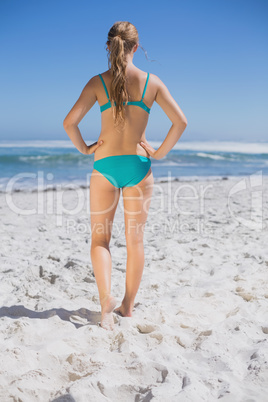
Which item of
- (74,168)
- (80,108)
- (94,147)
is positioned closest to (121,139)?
(94,147)

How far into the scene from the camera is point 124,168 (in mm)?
2211

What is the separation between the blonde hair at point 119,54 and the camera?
2.06m

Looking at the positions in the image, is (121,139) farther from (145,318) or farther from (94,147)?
(145,318)

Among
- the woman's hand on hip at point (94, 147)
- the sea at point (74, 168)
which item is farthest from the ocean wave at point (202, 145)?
the woman's hand on hip at point (94, 147)

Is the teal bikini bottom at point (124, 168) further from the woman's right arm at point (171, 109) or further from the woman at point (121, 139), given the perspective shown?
the woman's right arm at point (171, 109)

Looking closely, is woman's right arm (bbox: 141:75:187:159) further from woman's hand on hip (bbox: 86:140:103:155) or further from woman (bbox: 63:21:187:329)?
woman's hand on hip (bbox: 86:140:103:155)

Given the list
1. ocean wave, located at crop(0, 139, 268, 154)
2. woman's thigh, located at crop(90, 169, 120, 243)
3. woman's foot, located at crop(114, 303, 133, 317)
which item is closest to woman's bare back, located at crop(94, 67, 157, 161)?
woman's thigh, located at crop(90, 169, 120, 243)

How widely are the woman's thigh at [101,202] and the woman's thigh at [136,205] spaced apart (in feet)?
0.29

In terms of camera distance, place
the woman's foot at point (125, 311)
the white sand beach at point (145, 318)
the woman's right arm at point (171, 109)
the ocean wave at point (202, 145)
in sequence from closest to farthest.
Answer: the white sand beach at point (145, 318)
the woman's right arm at point (171, 109)
the woman's foot at point (125, 311)
the ocean wave at point (202, 145)

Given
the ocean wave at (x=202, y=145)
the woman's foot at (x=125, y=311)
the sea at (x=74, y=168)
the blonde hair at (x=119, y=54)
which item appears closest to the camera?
the blonde hair at (x=119, y=54)

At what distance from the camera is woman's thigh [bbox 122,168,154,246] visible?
2268 mm

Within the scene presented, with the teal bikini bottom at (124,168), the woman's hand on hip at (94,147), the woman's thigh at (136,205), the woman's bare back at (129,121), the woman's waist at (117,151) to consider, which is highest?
the woman's bare back at (129,121)

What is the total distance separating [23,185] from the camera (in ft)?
31.4

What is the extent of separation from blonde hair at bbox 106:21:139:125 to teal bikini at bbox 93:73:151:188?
11 cm
